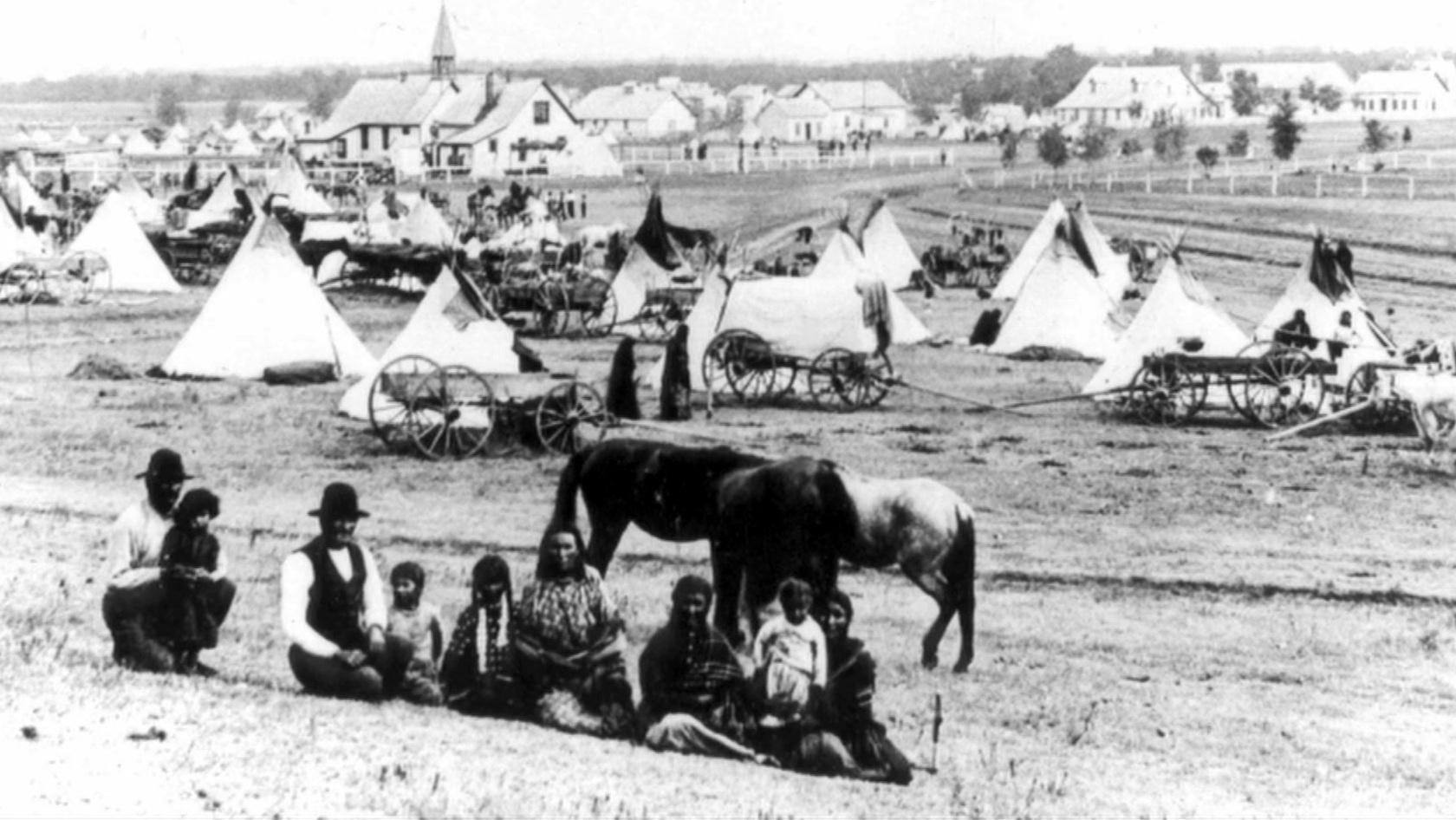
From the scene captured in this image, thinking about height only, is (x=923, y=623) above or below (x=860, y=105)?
below

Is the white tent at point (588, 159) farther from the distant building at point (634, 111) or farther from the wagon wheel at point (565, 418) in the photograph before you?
the wagon wheel at point (565, 418)

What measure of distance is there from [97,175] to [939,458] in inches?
2064

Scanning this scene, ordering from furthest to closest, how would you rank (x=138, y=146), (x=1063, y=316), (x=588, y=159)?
(x=138, y=146) < (x=588, y=159) < (x=1063, y=316)

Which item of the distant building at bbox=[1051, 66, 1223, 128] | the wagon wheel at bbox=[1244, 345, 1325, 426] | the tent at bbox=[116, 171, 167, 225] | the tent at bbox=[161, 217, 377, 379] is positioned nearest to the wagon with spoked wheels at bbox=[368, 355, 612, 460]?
the tent at bbox=[161, 217, 377, 379]

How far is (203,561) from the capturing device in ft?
33.6

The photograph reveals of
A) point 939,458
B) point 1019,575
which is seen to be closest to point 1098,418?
point 939,458

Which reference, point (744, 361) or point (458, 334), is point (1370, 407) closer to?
point (744, 361)

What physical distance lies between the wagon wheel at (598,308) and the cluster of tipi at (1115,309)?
569 cm

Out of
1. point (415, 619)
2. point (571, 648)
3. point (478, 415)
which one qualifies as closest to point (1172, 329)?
point (478, 415)

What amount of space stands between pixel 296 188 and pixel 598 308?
2508cm

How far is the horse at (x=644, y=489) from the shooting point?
36.3ft

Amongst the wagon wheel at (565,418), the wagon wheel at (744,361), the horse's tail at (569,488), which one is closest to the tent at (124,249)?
the wagon wheel at (744,361)

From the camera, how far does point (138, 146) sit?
268 feet

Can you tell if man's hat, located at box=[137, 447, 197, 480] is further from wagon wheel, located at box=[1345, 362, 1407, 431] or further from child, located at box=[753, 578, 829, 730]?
wagon wheel, located at box=[1345, 362, 1407, 431]
